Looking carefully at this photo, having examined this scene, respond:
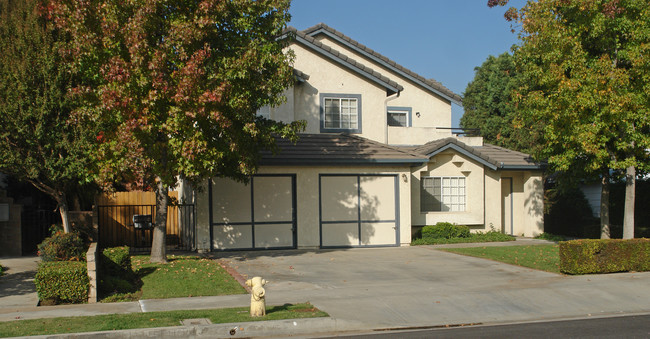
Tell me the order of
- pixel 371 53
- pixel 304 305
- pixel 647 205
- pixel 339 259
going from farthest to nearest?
pixel 371 53 < pixel 647 205 < pixel 339 259 < pixel 304 305

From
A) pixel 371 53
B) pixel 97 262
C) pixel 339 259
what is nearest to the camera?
pixel 97 262

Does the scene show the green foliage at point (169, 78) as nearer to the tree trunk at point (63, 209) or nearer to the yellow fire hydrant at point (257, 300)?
the tree trunk at point (63, 209)

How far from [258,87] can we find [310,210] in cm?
598

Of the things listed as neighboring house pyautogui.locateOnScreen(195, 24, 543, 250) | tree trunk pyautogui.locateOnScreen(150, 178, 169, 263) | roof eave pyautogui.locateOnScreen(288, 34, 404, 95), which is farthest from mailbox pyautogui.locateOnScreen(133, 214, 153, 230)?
roof eave pyautogui.locateOnScreen(288, 34, 404, 95)

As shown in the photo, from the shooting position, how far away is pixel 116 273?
1350cm

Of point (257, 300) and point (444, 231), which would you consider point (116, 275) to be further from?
point (444, 231)

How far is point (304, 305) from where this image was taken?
11.3m

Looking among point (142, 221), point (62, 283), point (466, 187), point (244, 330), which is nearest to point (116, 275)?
point (62, 283)

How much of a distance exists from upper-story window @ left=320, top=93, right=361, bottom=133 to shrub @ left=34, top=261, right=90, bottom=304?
1232cm

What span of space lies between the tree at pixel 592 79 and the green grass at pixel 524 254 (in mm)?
2631

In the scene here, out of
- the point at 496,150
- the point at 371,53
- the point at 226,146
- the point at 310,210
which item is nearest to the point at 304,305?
the point at 226,146

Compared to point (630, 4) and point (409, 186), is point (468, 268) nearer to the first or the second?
point (409, 186)

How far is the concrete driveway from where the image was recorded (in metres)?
11.1

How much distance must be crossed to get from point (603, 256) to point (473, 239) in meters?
7.48
